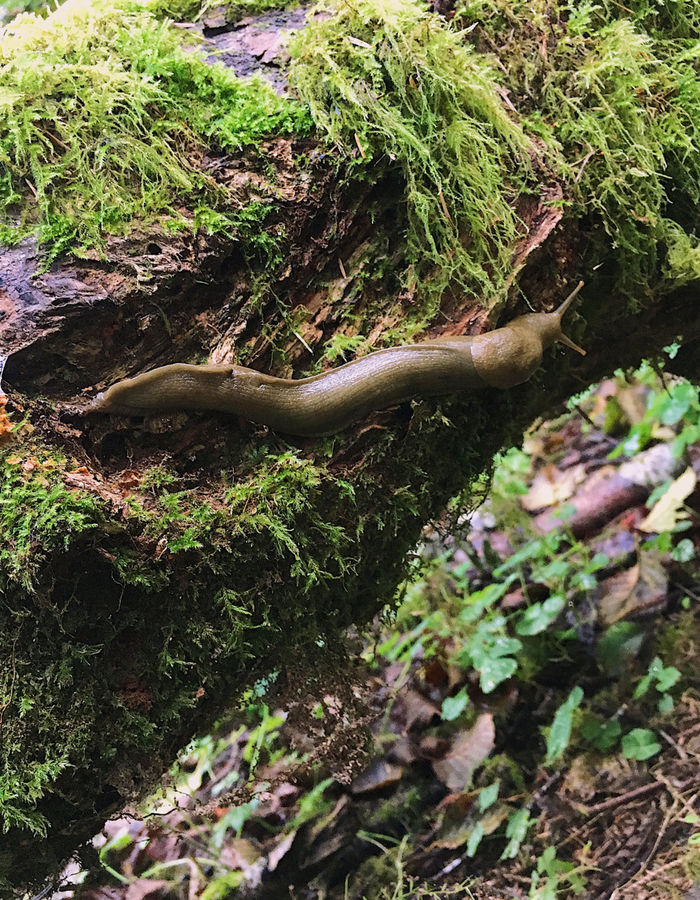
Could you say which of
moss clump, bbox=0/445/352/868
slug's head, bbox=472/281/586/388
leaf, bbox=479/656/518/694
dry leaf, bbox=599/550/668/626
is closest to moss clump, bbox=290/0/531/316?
slug's head, bbox=472/281/586/388

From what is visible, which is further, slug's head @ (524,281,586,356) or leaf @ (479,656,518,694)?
leaf @ (479,656,518,694)

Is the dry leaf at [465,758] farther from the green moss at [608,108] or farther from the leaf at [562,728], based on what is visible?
the green moss at [608,108]

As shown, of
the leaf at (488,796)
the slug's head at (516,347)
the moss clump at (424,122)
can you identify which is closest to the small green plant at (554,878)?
the leaf at (488,796)

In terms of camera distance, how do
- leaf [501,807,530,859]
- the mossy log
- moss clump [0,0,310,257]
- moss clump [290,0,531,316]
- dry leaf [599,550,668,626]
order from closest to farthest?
the mossy log, moss clump [0,0,310,257], moss clump [290,0,531,316], leaf [501,807,530,859], dry leaf [599,550,668,626]

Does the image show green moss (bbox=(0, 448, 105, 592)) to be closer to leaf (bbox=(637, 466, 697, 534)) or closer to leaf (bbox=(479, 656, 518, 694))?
leaf (bbox=(479, 656, 518, 694))

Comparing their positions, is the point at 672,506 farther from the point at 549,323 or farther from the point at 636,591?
the point at 549,323

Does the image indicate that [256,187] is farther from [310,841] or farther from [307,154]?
[310,841]

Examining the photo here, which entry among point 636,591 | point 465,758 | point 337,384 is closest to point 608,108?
point 337,384
